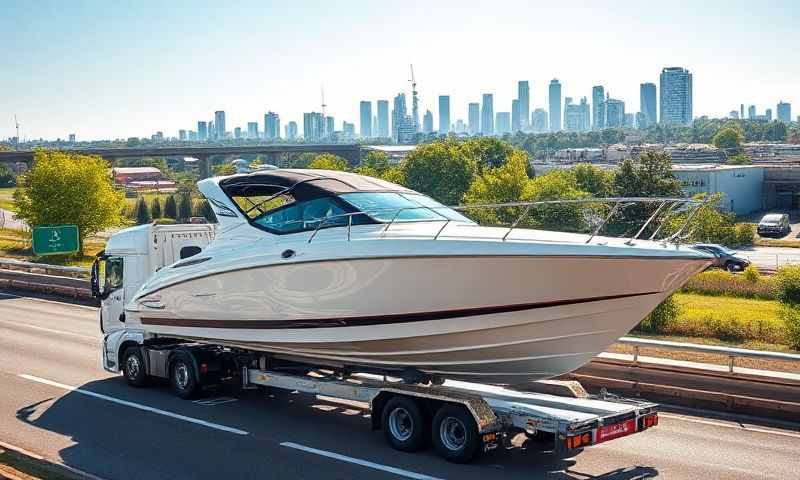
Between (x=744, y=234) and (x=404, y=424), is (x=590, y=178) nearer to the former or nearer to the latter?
(x=744, y=234)

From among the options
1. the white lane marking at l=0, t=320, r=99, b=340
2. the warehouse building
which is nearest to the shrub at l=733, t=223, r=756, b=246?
the warehouse building

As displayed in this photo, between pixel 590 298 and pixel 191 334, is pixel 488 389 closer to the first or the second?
pixel 590 298

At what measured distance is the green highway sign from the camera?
3522 centimetres

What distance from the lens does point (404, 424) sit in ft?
38.9

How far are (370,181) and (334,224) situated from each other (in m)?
1.63

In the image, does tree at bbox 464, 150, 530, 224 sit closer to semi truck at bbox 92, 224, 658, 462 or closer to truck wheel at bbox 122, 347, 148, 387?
semi truck at bbox 92, 224, 658, 462

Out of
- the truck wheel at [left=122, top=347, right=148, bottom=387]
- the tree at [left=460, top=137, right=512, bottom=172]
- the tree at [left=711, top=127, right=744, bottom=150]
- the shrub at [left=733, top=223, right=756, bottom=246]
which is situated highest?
the tree at [left=711, top=127, right=744, bottom=150]

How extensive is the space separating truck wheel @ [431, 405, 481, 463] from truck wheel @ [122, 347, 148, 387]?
22.0ft

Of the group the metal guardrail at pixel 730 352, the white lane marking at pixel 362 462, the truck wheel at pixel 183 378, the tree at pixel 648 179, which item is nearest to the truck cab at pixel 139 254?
the truck wheel at pixel 183 378

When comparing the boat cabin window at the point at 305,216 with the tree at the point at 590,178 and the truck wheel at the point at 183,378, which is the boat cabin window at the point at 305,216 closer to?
the truck wheel at the point at 183,378

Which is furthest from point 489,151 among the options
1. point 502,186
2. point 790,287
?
point 790,287

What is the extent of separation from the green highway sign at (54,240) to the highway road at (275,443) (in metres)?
→ 19.7

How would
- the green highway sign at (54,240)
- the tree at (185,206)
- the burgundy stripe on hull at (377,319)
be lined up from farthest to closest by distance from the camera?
1. the tree at (185,206)
2. the green highway sign at (54,240)
3. the burgundy stripe on hull at (377,319)

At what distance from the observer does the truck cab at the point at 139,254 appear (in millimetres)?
16266
